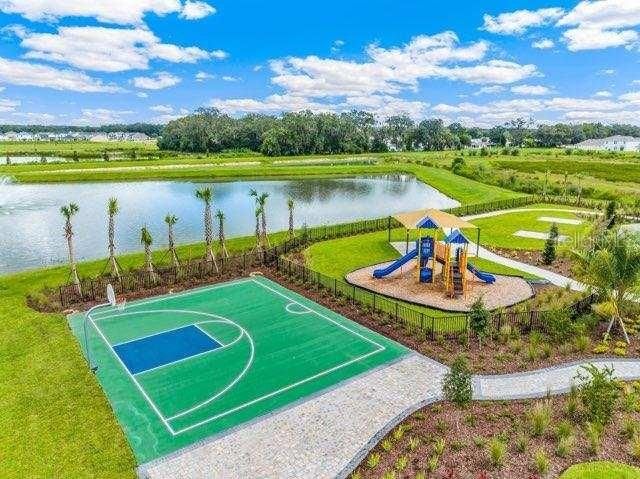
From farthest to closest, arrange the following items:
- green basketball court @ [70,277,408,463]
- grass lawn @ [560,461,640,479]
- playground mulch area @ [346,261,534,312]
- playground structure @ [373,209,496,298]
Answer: playground structure @ [373,209,496,298] → playground mulch area @ [346,261,534,312] → green basketball court @ [70,277,408,463] → grass lawn @ [560,461,640,479]

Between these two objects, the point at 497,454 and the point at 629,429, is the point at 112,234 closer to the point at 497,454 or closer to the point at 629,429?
the point at 497,454

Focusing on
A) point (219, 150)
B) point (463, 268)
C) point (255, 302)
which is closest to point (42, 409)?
point (255, 302)

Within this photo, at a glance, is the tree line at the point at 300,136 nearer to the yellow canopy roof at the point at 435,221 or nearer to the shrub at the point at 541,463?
the yellow canopy roof at the point at 435,221

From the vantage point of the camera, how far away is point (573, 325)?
49.7 ft

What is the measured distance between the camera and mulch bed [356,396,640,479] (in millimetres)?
9406

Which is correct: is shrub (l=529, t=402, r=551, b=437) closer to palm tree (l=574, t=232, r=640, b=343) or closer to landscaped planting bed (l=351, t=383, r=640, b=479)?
landscaped planting bed (l=351, t=383, r=640, b=479)

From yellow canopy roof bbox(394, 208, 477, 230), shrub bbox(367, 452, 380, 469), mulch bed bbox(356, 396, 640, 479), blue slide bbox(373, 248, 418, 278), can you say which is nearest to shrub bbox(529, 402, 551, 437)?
mulch bed bbox(356, 396, 640, 479)

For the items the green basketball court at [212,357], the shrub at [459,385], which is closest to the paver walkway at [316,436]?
the green basketball court at [212,357]

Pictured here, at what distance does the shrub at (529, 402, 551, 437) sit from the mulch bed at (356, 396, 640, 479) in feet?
0.38

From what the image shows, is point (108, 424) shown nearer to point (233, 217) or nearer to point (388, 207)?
point (233, 217)

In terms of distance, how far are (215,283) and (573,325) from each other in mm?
15098

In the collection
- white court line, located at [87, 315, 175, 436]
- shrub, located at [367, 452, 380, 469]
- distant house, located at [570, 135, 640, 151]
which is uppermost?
distant house, located at [570, 135, 640, 151]

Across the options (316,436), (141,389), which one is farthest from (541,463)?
(141,389)

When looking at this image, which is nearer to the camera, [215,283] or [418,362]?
[418,362]
